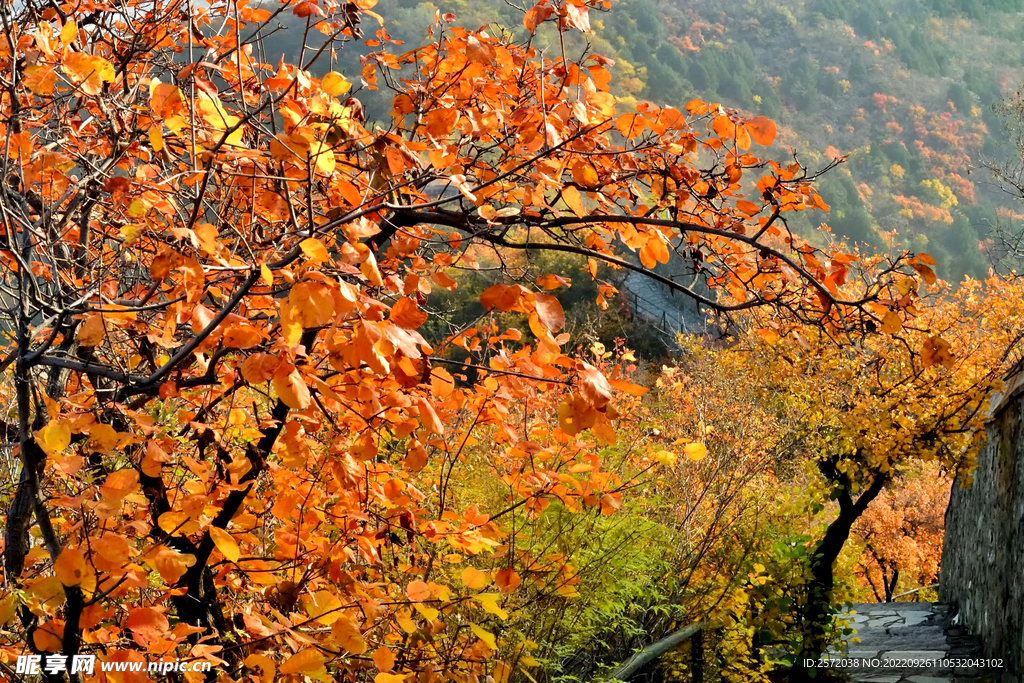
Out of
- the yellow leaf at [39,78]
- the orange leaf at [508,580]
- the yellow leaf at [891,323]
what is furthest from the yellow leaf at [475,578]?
the yellow leaf at [39,78]

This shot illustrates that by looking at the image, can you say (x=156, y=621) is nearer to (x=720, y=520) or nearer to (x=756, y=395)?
(x=720, y=520)

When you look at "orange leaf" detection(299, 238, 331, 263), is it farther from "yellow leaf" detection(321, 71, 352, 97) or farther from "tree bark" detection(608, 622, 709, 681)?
"tree bark" detection(608, 622, 709, 681)

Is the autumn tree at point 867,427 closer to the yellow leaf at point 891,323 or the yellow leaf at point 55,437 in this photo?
the yellow leaf at point 891,323

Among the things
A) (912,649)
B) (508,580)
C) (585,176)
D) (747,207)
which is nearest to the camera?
(585,176)

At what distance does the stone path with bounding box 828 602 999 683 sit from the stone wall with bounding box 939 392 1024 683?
0.19 metres

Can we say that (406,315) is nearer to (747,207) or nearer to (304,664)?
(304,664)

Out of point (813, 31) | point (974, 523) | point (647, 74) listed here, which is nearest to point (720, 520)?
point (974, 523)

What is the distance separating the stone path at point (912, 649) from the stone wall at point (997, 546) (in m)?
0.19

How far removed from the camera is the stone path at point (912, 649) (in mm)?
5656

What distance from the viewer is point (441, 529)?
5.83 ft

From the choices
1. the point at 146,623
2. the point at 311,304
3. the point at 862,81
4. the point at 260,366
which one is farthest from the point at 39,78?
the point at 862,81

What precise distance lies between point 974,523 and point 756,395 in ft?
8.13

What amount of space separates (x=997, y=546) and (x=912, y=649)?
5.95ft

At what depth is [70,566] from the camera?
1.16 m
